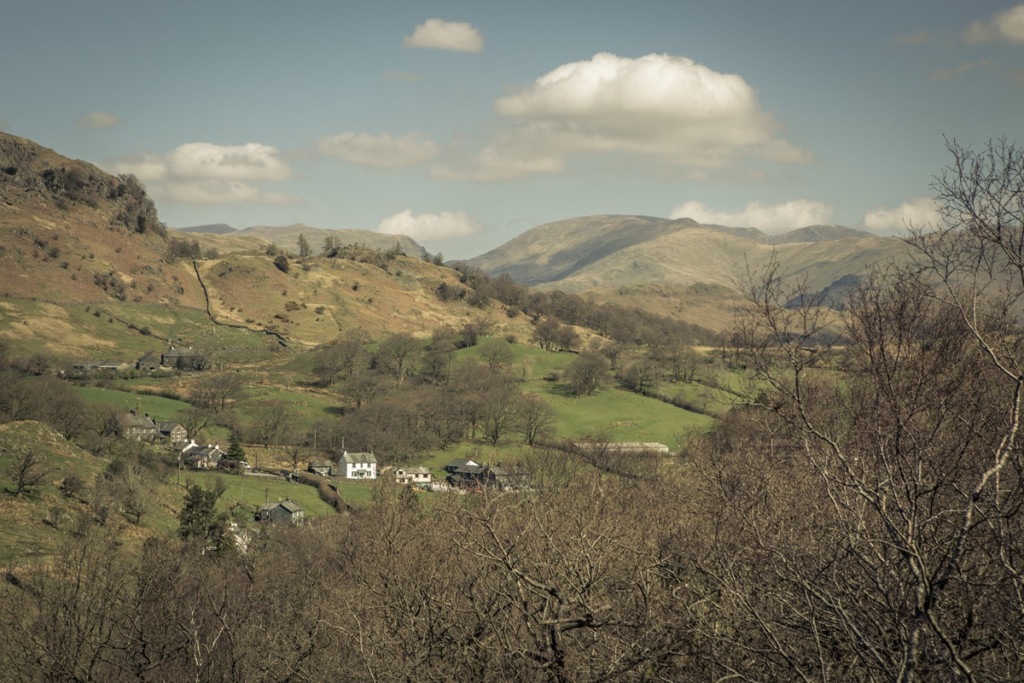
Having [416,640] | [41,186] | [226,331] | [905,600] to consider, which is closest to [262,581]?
[416,640]

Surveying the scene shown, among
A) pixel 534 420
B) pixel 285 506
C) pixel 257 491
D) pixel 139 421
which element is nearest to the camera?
pixel 285 506

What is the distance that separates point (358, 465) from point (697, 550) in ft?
203

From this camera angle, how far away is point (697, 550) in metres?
12.1

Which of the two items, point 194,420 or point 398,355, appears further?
point 398,355

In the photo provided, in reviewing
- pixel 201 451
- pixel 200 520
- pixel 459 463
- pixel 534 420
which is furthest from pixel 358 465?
pixel 200 520

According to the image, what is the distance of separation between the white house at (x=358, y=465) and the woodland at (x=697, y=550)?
18049 millimetres

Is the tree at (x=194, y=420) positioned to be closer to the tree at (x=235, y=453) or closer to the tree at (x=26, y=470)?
the tree at (x=235, y=453)

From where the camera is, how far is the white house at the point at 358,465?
70312mm

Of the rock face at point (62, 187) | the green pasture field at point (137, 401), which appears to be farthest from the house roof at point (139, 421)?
the rock face at point (62, 187)

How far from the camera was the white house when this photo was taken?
70312mm

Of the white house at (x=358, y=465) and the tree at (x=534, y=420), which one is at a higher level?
the tree at (x=534, y=420)

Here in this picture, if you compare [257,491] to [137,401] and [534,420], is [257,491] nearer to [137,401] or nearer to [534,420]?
[534,420]

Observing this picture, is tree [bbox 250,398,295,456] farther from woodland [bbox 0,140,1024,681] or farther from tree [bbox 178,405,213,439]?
Answer: woodland [bbox 0,140,1024,681]

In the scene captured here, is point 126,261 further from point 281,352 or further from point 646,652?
point 646,652
